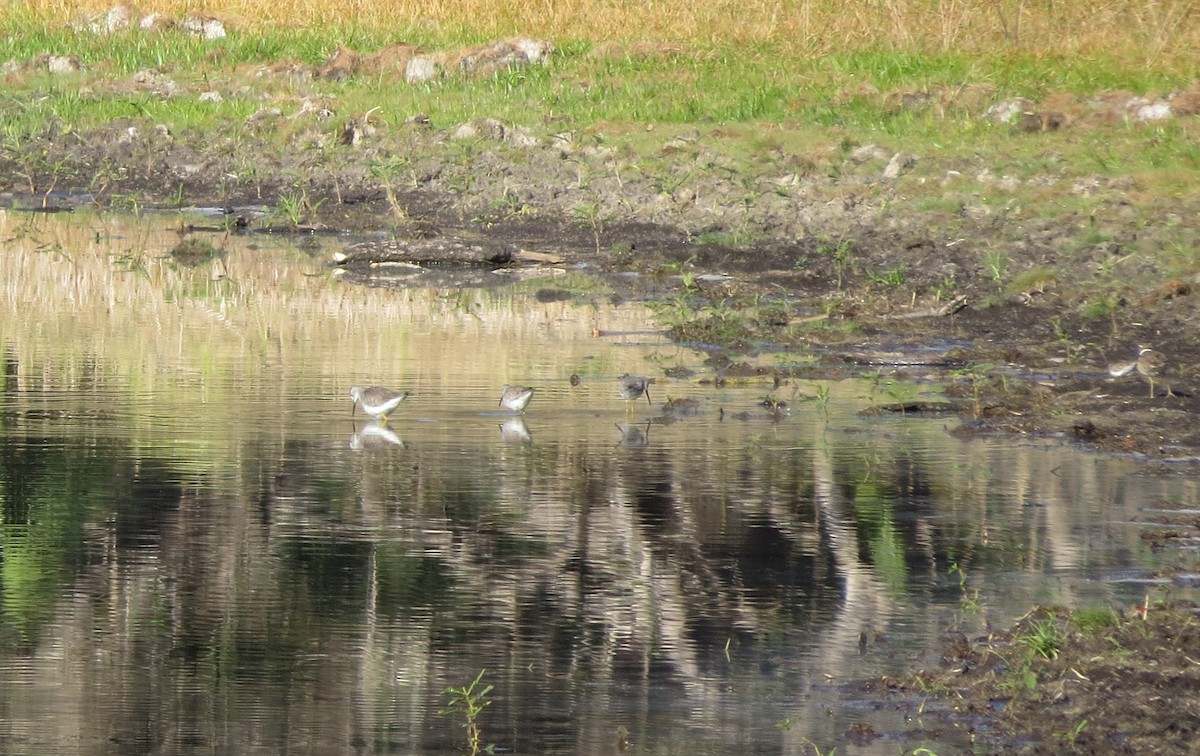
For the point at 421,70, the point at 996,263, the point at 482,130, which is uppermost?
the point at 421,70

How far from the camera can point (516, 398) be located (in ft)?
30.1

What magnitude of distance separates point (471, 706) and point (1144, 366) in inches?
218

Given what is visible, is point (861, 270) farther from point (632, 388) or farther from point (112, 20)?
point (112, 20)

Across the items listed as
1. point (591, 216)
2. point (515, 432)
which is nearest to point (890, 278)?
point (591, 216)

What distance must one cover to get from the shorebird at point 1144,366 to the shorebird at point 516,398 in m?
2.95

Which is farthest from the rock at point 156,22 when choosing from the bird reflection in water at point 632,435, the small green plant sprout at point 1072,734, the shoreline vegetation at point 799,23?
the small green plant sprout at point 1072,734

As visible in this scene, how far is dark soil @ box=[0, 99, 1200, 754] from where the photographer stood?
5.47m

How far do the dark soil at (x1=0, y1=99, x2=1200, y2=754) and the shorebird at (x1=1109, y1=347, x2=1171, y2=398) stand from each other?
0.33 ft

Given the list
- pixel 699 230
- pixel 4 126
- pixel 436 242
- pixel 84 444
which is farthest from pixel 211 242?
pixel 84 444

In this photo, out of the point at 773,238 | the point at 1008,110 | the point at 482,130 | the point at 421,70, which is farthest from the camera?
the point at 421,70

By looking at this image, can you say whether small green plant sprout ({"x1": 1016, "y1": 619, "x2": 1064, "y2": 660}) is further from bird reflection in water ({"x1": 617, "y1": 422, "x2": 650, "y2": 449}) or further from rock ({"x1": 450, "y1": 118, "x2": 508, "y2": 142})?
rock ({"x1": 450, "y1": 118, "x2": 508, "y2": 142})

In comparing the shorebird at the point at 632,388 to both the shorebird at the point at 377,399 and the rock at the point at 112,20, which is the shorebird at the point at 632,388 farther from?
the rock at the point at 112,20

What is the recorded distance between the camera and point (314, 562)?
6.81m

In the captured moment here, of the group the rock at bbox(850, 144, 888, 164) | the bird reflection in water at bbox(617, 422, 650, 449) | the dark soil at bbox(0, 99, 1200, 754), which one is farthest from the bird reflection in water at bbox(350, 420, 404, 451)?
the rock at bbox(850, 144, 888, 164)
